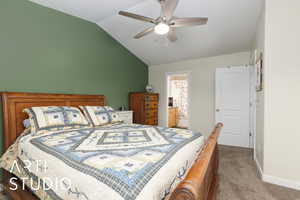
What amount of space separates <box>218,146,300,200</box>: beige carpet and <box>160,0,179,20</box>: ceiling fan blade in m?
2.39

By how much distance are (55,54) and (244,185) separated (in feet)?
12.0

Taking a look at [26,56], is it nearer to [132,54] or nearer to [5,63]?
[5,63]

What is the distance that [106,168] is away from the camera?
0.94 metres

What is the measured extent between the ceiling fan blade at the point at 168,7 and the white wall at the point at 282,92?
1.35m

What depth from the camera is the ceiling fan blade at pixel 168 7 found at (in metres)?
1.80

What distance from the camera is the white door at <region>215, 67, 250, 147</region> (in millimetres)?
3611

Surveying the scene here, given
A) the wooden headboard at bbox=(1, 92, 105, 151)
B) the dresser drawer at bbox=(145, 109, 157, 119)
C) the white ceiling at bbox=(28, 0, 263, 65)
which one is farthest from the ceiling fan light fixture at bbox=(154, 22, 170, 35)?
the dresser drawer at bbox=(145, 109, 157, 119)

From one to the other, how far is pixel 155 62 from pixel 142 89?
38.3 inches

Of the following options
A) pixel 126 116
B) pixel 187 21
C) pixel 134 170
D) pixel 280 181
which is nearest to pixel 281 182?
pixel 280 181

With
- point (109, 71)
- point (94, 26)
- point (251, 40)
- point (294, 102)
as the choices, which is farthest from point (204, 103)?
point (94, 26)

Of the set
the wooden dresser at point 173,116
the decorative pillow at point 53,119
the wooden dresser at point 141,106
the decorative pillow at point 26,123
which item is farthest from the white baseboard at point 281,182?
the wooden dresser at point 173,116

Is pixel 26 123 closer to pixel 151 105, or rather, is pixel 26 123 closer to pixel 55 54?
pixel 55 54

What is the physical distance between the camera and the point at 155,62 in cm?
485

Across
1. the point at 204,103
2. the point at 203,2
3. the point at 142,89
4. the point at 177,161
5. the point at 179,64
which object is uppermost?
the point at 203,2
